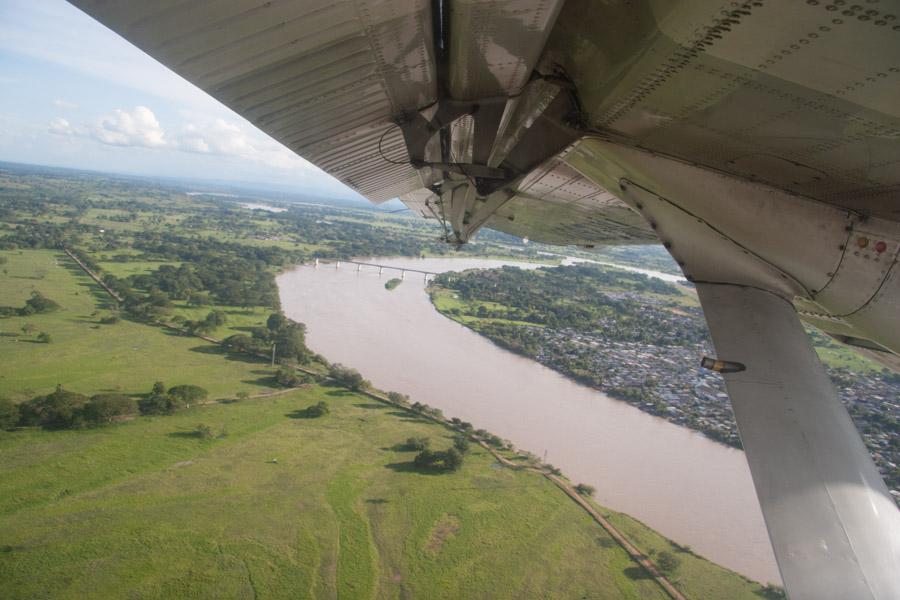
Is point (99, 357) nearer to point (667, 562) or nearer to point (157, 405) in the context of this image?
point (157, 405)

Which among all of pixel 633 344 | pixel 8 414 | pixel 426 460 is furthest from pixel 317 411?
pixel 633 344

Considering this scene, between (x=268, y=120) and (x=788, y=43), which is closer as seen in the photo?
(x=788, y=43)

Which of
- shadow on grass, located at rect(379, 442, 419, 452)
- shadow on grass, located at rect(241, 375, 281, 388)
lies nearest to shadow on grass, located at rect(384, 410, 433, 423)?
shadow on grass, located at rect(379, 442, 419, 452)

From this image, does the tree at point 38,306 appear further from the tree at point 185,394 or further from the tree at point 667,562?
the tree at point 667,562

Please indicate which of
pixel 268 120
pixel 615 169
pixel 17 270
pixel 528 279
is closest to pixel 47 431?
pixel 268 120

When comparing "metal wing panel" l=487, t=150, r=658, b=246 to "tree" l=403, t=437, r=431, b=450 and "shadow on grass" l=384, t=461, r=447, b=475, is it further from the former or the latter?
"tree" l=403, t=437, r=431, b=450

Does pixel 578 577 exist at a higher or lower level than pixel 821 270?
lower

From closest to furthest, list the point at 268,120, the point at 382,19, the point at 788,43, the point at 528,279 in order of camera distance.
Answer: the point at 788,43 → the point at 382,19 → the point at 268,120 → the point at 528,279

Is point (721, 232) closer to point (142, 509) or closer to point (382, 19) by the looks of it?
point (382, 19)
